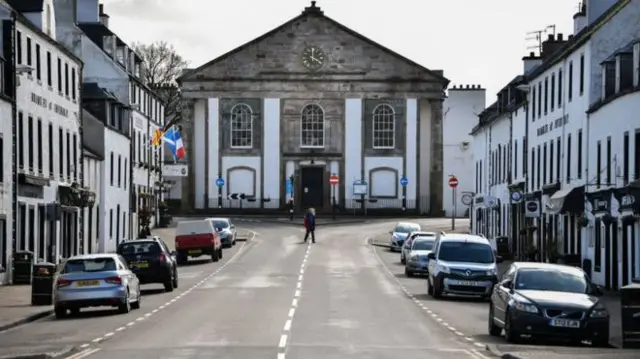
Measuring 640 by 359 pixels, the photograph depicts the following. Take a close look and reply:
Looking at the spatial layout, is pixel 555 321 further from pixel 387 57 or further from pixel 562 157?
pixel 387 57

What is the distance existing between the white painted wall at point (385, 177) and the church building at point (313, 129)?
0.25 feet

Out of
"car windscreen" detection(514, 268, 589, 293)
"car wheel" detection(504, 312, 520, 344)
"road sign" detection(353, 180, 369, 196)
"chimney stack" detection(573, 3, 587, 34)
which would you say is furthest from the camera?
"road sign" detection(353, 180, 369, 196)

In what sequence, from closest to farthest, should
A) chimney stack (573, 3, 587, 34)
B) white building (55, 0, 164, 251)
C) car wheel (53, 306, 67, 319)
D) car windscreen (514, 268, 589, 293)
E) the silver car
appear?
car windscreen (514, 268, 589, 293), the silver car, car wheel (53, 306, 67, 319), chimney stack (573, 3, 587, 34), white building (55, 0, 164, 251)

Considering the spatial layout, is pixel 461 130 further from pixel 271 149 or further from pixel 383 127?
pixel 271 149

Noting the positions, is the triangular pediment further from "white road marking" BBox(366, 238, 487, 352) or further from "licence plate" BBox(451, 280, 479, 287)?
"licence plate" BBox(451, 280, 479, 287)

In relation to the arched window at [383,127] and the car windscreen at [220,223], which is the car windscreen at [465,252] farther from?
the arched window at [383,127]

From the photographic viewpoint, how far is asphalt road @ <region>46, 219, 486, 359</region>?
71.9ft

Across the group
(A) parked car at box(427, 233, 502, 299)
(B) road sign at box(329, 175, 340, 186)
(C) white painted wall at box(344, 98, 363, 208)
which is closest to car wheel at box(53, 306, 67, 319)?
(A) parked car at box(427, 233, 502, 299)

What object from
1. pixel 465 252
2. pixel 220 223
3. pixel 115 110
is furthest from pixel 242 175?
pixel 465 252

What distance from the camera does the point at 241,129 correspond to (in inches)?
4109

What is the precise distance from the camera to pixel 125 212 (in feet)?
236

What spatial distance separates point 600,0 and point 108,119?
2513cm

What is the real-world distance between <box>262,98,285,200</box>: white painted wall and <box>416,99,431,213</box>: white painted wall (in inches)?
427

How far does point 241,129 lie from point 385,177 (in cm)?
1169
